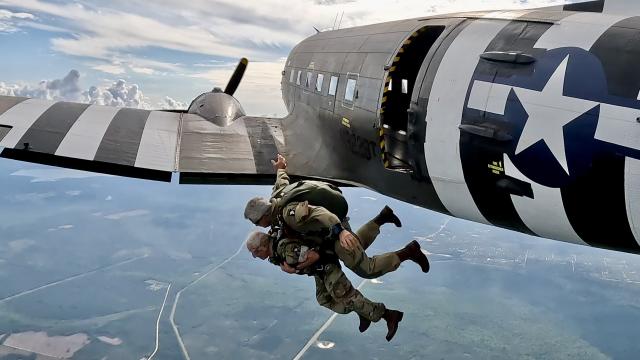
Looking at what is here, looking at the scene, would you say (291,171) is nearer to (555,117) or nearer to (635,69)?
(555,117)

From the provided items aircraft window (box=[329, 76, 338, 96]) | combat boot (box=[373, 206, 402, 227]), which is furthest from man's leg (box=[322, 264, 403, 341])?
aircraft window (box=[329, 76, 338, 96])

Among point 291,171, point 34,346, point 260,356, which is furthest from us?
point 260,356

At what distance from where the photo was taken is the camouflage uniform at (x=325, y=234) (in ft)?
19.2

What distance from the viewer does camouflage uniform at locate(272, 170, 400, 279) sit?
585 centimetres

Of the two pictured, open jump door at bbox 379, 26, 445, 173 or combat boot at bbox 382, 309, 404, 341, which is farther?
open jump door at bbox 379, 26, 445, 173

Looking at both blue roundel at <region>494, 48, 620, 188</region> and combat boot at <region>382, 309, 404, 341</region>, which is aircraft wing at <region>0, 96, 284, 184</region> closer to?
combat boot at <region>382, 309, 404, 341</region>

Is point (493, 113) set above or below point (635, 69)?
below

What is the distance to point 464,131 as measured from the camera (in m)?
6.66

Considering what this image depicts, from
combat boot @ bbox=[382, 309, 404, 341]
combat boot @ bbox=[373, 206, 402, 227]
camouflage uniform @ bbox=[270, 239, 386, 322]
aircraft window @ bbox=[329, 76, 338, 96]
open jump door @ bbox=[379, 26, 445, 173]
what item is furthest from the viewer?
aircraft window @ bbox=[329, 76, 338, 96]

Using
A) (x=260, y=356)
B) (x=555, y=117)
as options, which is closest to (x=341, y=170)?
(x=555, y=117)

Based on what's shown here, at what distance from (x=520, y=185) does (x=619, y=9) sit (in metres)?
2.70

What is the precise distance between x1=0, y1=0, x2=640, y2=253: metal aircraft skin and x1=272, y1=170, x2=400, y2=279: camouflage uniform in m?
1.79

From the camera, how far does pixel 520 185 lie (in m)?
6.11

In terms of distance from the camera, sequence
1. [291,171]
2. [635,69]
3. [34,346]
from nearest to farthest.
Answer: [635,69]
[291,171]
[34,346]
